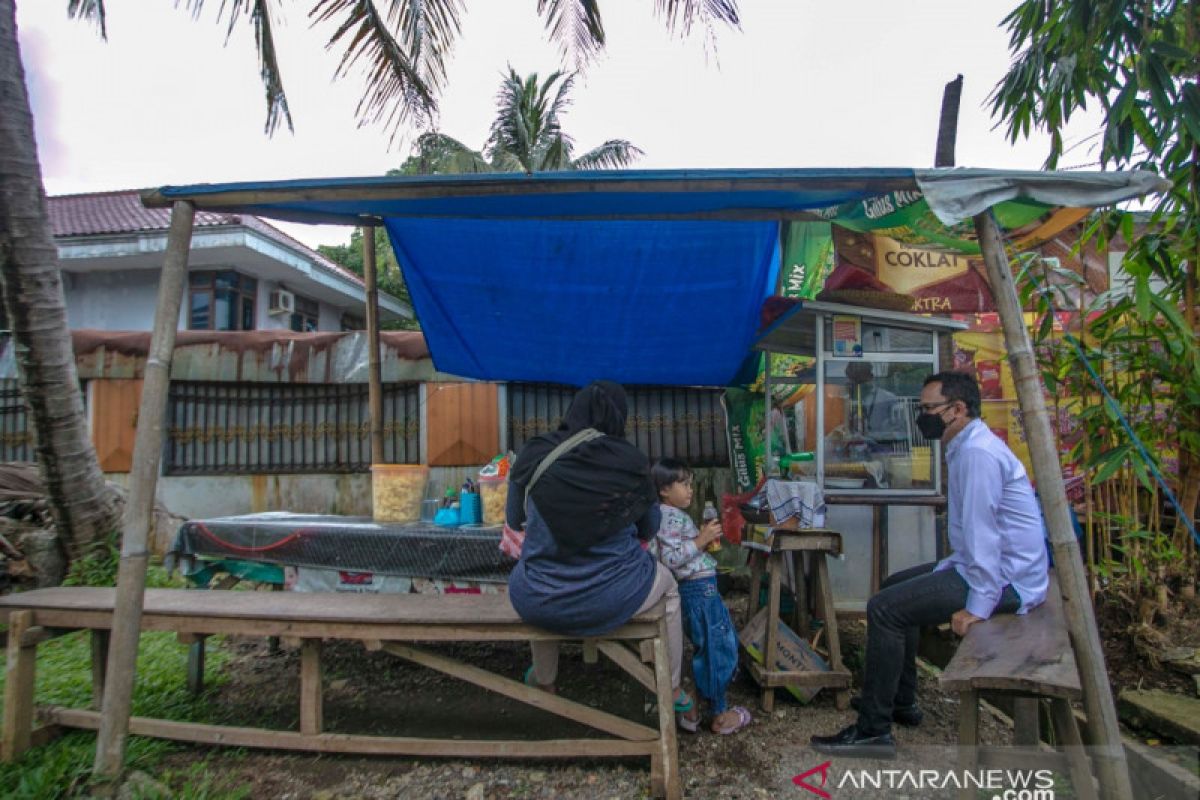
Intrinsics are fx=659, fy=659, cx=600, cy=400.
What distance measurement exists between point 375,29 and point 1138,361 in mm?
5739

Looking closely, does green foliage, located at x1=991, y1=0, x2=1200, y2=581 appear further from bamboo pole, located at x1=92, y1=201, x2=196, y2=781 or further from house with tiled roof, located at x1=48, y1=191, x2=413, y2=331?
house with tiled roof, located at x1=48, y1=191, x2=413, y2=331

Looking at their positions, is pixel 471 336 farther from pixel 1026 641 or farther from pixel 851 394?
pixel 1026 641

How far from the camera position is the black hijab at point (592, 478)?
2.48m

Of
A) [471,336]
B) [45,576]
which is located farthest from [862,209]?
[45,576]

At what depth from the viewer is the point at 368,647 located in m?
2.71

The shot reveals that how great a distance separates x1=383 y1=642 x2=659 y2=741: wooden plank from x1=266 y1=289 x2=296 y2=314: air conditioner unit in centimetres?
1030

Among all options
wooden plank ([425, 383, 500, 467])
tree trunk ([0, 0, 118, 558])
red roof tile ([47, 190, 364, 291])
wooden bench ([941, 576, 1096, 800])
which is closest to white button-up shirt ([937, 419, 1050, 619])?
wooden bench ([941, 576, 1096, 800])

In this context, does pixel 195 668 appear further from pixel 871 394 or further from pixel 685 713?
pixel 871 394

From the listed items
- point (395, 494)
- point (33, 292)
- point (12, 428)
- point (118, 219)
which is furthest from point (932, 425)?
point (118, 219)

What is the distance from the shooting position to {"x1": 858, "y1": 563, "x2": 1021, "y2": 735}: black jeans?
105 inches

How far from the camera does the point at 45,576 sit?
446 centimetres

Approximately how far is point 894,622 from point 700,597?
0.83 meters

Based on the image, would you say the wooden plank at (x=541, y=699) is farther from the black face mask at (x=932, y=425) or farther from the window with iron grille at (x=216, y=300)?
the window with iron grille at (x=216, y=300)

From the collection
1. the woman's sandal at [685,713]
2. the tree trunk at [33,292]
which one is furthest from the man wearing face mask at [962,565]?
the tree trunk at [33,292]
